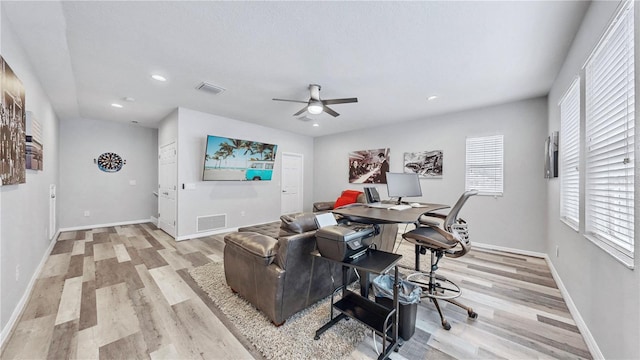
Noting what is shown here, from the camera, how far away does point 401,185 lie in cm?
299

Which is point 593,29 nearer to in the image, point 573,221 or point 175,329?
point 573,221

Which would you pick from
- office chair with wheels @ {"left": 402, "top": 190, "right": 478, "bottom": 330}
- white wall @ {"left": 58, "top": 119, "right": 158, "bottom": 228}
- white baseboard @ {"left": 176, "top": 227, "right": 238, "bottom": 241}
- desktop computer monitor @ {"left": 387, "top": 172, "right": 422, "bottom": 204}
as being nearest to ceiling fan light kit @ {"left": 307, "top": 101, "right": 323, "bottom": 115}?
desktop computer monitor @ {"left": 387, "top": 172, "right": 422, "bottom": 204}

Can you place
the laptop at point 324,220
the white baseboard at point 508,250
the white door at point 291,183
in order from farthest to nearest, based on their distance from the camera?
the white door at point 291,183
the white baseboard at point 508,250
the laptop at point 324,220

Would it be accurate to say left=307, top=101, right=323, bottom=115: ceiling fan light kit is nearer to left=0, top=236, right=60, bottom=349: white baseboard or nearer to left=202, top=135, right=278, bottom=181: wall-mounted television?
left=202, top=135, right=278, bottom=181: wall-mounted television

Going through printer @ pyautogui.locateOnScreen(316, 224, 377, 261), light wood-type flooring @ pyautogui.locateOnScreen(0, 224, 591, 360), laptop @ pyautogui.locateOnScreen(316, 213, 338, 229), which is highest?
laptop @ pyautogui.locateOnScreen(316, 213, 338, 229)

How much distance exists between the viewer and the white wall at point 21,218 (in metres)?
1.75

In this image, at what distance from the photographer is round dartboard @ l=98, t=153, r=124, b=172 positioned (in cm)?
533

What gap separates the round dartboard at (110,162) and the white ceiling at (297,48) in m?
1.89

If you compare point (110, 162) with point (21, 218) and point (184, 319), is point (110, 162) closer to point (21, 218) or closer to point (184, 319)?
point (21, 218)

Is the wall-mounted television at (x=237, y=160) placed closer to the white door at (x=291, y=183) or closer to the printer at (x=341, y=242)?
the white door at (x=291, y=183)

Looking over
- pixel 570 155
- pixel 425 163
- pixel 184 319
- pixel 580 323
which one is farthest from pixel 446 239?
pixel 425 163

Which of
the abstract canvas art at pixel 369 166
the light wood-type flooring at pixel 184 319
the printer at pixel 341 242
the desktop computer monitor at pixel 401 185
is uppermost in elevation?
the abstract canvas art at pixel 369 166

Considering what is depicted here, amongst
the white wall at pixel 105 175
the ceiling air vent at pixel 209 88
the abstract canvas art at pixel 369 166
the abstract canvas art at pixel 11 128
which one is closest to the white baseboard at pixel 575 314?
the abstract canvas art at pixel 369 166

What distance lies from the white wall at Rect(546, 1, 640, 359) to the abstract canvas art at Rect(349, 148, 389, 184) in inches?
121
